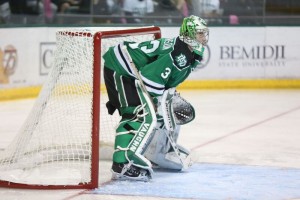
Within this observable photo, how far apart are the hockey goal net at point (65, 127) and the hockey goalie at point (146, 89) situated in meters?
0.17

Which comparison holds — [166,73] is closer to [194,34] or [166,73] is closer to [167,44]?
[167,44]

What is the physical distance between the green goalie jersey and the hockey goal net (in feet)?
0.48

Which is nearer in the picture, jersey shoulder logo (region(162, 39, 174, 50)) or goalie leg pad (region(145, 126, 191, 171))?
jersey shoulder logo (region(162, 39, 174, 50))

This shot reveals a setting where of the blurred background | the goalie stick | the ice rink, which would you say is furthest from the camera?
the blurred background

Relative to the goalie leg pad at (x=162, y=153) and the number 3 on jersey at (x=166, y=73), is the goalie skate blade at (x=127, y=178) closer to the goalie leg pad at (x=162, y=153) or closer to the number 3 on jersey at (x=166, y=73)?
the goalie leg pad at (x=162, y=153)

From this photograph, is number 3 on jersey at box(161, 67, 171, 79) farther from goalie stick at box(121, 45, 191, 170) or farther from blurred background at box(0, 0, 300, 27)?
blurred background at box(0, 0, 300, 27)

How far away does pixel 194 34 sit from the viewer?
19.0 feet

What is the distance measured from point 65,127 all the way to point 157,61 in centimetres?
78

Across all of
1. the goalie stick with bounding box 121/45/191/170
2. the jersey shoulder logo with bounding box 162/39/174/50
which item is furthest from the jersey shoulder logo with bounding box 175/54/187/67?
the goalie stick with bounding box 121/45/191/170

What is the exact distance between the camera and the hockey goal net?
555 cm

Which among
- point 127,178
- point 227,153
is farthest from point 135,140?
point 227,153

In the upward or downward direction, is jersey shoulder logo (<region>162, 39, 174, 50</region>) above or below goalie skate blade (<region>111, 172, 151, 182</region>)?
above

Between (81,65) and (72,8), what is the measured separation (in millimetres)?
5972

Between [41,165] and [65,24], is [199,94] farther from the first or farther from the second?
[41,165]
